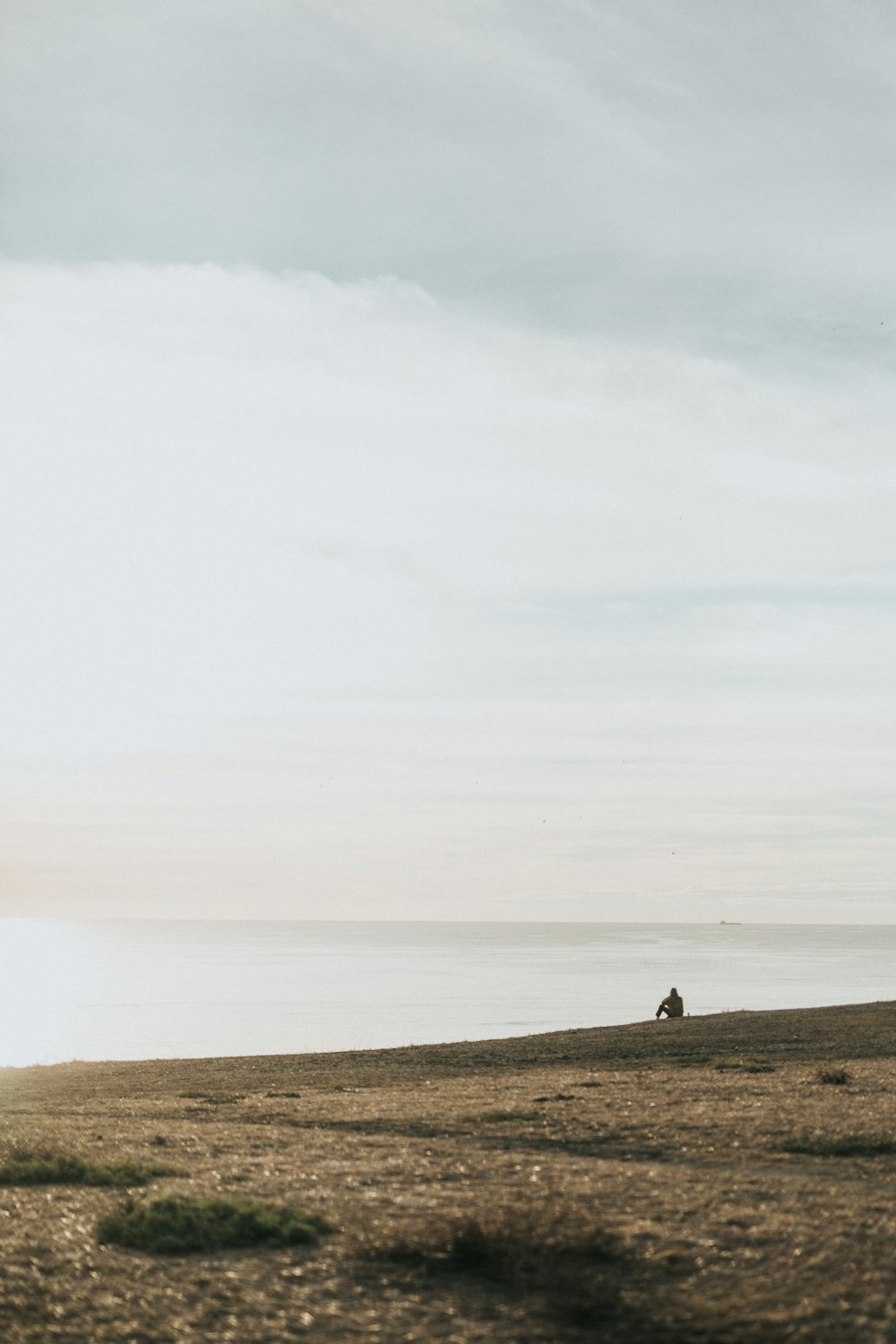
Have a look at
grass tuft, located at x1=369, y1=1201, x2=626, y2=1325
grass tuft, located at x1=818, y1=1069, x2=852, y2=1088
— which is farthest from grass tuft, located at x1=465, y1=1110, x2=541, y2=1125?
grass tuft, located at x1=369, y1=1201, x2=626, y2=1325

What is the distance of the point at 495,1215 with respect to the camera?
34.8 ft

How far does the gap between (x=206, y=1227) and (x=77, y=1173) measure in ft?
12.5

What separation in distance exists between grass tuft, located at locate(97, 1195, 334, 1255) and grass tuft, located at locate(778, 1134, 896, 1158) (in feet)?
21.4

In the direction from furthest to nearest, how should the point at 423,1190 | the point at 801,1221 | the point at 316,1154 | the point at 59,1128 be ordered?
the point at 59,1128 → the point at 316,1154 → the point at 423,1190 → the point at 801,1221

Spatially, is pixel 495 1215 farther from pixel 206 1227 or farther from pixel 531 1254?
pixel 206 1227

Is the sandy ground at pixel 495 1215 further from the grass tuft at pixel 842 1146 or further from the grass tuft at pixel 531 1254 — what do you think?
the grass tuft at pixel 842 1146

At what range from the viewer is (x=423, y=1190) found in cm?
1248

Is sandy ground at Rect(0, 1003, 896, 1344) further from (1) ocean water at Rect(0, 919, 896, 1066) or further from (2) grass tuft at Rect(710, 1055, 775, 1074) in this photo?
(1) ocean water at Rect(0, 919, 896, 1066)

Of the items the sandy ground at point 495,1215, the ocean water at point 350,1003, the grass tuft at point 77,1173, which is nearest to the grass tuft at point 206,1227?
the sandy ground at point 495,1215

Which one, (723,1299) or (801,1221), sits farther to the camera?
(801,1221)

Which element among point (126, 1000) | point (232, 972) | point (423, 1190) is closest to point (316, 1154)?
point (423, 1190)

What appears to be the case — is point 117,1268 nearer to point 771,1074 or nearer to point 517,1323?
point 517,1323

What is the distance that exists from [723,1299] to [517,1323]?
1524 millimetres

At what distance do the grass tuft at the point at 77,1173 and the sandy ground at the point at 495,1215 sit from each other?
29 centimetres
